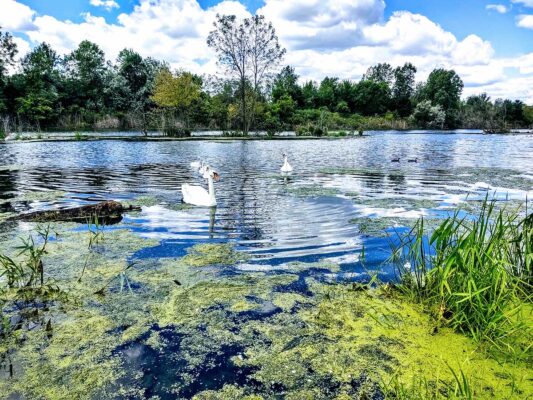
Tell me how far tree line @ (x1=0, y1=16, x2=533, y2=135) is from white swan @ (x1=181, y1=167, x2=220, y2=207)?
33.3 metres

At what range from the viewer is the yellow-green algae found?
248 cm

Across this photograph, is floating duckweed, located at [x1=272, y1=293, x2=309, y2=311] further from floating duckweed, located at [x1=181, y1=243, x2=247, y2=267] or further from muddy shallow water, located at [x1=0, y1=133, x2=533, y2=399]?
floating duckweed, located at [x1=181, y1=243, x2=247, y2=267]

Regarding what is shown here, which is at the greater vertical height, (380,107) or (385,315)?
(380,107)

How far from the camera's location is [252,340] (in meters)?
3.01

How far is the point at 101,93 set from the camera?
184 ft

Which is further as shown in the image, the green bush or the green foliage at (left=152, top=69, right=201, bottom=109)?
the green foliage at (left=152, top=69, right=201, bottom=109)

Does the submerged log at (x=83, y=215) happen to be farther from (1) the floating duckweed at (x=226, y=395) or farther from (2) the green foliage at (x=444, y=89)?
(2) the green foliage at (x=444, y=89)

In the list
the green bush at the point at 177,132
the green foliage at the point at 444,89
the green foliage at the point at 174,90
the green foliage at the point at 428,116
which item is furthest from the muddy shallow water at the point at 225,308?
the green foliage at the point at 444,89

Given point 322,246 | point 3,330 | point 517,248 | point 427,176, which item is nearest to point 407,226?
point 322,246

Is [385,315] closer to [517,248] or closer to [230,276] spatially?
[517,248]

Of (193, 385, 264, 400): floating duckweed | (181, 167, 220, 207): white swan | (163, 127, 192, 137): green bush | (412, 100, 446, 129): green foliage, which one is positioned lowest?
(193, 385, 264, 400): floating duckweed

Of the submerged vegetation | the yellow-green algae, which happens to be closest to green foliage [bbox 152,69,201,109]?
the yellow-green algae

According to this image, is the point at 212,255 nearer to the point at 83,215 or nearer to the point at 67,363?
the point at 67,363

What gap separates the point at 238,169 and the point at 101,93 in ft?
164
